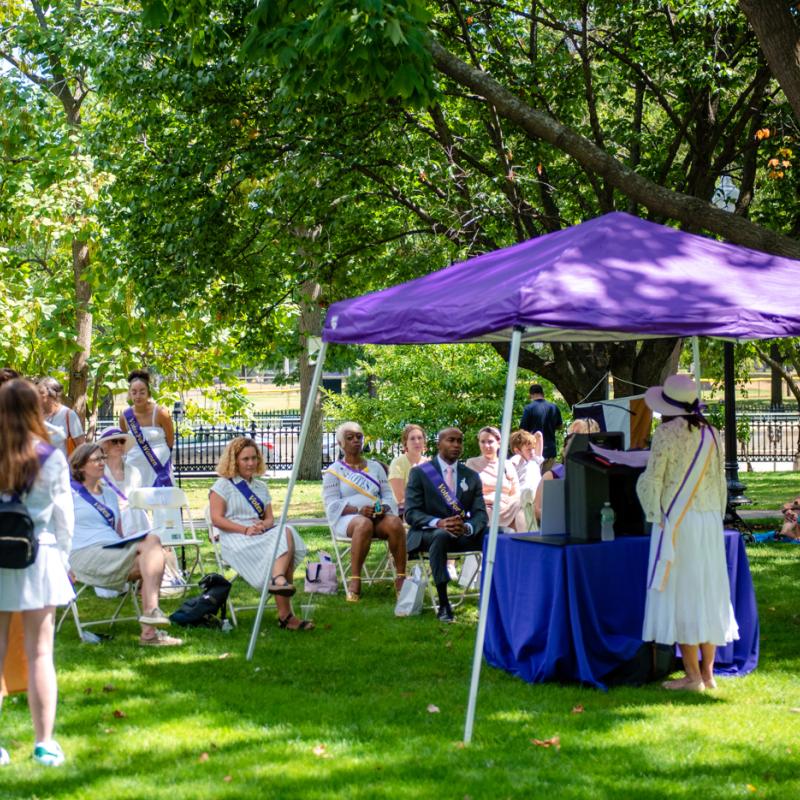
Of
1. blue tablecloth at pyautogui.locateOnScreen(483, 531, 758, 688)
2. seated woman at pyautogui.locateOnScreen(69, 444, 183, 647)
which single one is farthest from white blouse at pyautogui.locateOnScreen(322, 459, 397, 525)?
blue tablecloth at pyautogui.locateOnScreen(483, 531, 758, 688)

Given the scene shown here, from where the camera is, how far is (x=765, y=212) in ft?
53.7

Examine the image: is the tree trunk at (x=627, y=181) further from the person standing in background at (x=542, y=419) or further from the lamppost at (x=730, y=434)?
the person standing in background at (x=542, y=419)

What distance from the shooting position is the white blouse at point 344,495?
10.8 meters

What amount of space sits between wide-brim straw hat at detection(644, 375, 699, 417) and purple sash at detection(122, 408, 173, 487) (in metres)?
4.81

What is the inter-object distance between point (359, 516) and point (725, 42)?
25.9 feet

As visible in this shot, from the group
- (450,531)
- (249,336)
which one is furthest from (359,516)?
(249,336)

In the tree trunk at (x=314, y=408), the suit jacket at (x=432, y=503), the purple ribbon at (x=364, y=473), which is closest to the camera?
the suit jacket at (x=432, y=503)

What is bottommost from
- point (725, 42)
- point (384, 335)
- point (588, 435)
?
point (588, 435)

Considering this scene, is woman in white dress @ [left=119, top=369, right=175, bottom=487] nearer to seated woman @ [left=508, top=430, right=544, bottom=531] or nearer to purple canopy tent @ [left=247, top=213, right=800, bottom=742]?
purple canopy tent @ [left=247, top=213, right=800, bottom=742]

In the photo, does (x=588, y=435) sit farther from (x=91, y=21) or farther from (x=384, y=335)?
(x=91, y=21)

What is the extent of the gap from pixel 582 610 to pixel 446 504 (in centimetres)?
270

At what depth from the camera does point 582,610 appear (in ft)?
24.1

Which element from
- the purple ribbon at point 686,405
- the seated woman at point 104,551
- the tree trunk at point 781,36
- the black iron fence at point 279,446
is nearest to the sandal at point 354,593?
the seated woman at point 104,551

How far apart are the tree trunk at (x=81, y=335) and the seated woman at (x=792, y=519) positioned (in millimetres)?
10805
